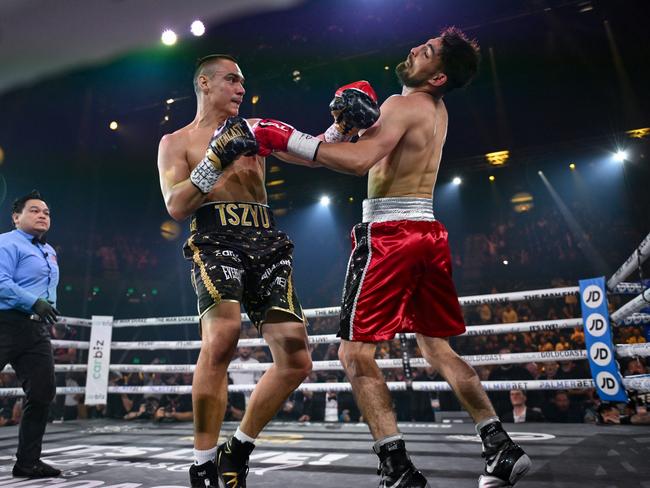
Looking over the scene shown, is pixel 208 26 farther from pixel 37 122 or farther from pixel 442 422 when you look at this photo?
pixel 442 422

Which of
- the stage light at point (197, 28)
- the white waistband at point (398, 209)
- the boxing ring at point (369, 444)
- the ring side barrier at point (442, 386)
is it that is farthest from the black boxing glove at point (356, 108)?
the stage light at point (197, 28)

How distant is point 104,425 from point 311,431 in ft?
7.08

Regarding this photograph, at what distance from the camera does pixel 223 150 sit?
1792mm

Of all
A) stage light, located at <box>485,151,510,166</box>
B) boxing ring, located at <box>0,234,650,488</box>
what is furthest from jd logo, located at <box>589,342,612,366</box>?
stage light, located at <box>485,151,510,166</box>

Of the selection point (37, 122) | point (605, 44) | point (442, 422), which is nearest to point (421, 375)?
point (442, 422)

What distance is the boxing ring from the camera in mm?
2137

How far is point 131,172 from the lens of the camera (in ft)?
39.2

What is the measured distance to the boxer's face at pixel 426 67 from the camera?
6.97 ft

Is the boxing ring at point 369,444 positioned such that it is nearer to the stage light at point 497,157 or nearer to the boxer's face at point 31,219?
the boxer's face at point 31,219

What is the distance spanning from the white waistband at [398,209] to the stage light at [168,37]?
7.50 meters

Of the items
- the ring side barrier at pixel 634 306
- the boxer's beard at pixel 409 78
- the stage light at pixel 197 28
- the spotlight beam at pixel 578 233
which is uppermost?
the stage light at pixel 197 28

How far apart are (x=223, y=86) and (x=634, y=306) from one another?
2652 mm

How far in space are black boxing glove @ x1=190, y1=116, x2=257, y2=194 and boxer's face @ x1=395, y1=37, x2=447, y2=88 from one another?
0.77 meters

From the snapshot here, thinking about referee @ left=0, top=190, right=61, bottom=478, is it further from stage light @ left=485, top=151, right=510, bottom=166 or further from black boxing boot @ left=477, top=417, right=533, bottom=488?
stage light @ left=485, top=151, right=510, bottom=166
